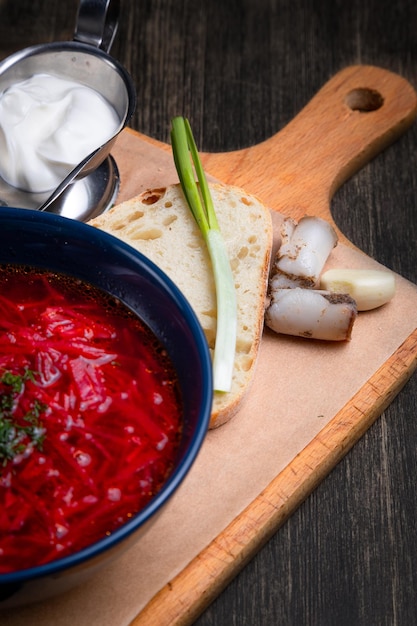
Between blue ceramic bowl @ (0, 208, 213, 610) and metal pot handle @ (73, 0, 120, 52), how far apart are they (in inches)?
47.5

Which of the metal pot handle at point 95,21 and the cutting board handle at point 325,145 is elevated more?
the metal pot handle at point 95,21

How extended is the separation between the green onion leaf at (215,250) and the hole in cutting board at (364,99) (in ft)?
2.80

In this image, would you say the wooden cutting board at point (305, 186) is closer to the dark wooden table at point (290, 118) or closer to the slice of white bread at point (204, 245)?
the dark wooden table at point (290, 118)

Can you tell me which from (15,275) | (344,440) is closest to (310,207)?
(344,440)

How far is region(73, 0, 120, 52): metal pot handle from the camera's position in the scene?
3.41 meters

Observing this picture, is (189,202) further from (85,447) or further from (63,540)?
(63,540)

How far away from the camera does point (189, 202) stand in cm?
310

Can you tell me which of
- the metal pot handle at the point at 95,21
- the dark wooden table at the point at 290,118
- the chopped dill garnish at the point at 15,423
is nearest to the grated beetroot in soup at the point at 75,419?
the chopped dill garnish at the point at 15,423

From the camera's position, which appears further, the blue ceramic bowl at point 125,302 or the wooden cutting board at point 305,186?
the wooden cutting board at point 305,186

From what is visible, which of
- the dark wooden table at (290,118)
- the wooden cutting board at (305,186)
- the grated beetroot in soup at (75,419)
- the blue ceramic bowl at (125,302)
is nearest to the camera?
the blue ceramic bowl at (125,302)

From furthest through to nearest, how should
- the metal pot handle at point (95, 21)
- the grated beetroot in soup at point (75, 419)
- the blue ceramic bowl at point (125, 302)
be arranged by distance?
the metal pot handle at point (95, 21)
the grated beetroot in soup at point (75, 419)
the blue ceramic bowl at point (125, 302)

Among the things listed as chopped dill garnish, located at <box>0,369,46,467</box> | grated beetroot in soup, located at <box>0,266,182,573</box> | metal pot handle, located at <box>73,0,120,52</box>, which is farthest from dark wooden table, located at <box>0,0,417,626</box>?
chopped dill garnish, located at <box>0,369,46,467</box>

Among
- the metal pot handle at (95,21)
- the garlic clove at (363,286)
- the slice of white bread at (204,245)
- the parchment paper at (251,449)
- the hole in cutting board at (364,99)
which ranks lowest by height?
the parchment paper at (251,449)

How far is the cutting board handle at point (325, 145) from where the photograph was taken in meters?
3.46
